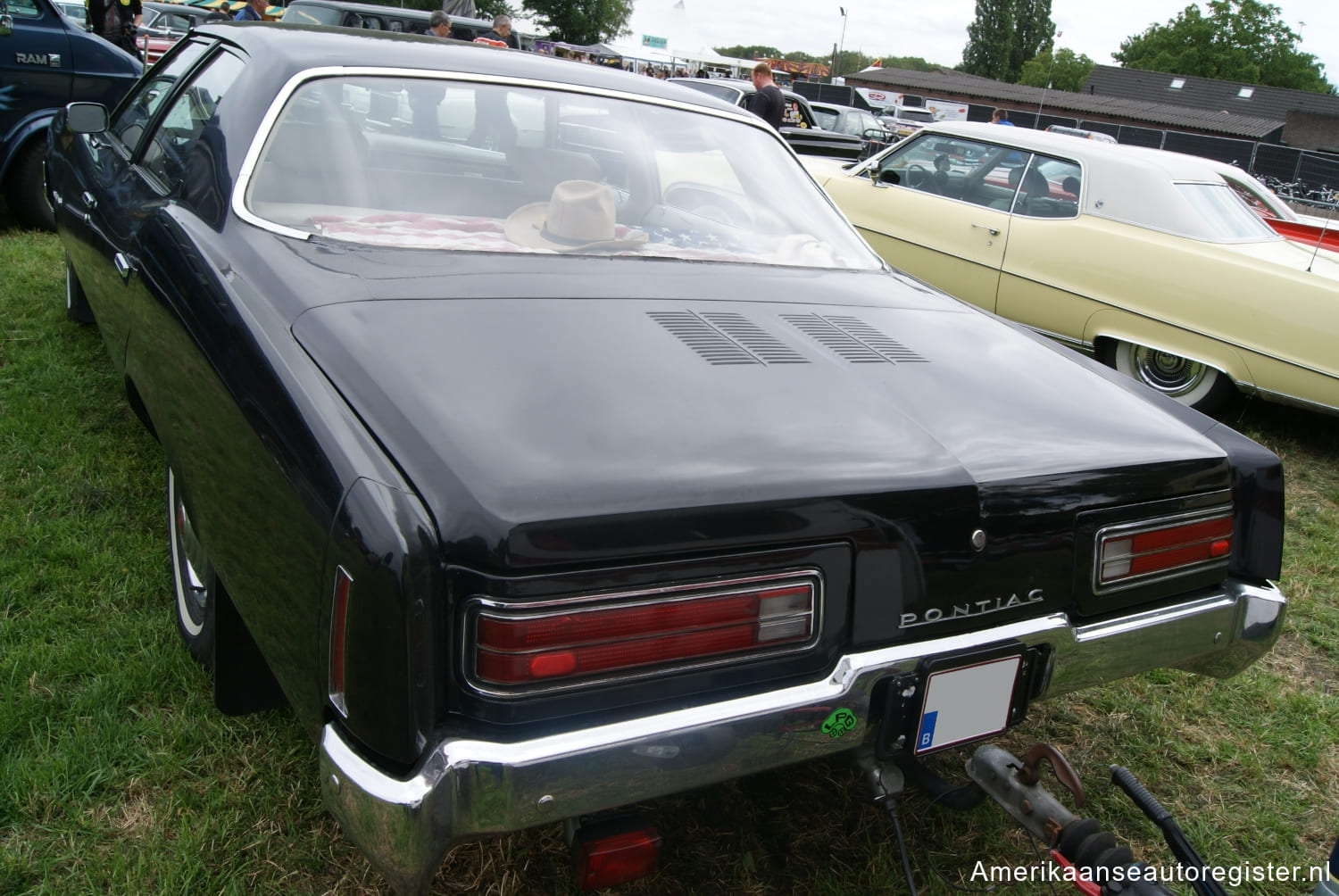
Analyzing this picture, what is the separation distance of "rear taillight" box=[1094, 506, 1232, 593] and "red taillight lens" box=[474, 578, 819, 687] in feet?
2.10

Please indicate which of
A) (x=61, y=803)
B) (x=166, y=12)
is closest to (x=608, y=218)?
(x=61, y=803)

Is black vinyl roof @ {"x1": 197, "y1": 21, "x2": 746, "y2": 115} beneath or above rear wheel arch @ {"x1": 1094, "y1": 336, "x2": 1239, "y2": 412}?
above

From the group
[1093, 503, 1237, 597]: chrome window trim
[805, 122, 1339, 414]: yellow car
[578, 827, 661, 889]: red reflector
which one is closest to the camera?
[578, 827, 661, 889]: red reflector

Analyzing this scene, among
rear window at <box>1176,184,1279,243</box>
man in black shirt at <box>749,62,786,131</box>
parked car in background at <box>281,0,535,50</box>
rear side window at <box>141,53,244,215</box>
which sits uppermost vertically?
parked car in background at <box>281,0,535,50</box>

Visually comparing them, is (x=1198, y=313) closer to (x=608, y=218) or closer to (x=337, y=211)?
(x=608, y=218)

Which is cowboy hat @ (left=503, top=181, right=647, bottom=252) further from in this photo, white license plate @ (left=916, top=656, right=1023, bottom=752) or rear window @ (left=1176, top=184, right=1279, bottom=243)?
rear window @ (left=1176, top=184, right=1279, bottom=243)

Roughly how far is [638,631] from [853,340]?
98cm

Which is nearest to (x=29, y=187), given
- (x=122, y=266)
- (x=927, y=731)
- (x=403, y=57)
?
(x=122, y=266)

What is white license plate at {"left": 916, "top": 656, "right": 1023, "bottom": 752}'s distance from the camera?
1656 millimetres

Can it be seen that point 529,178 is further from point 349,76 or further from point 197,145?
point 197,145

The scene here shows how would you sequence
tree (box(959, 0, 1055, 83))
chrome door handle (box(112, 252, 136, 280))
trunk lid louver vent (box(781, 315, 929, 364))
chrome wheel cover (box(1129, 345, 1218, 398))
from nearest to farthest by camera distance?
trunk lid louver vent (box(781, 315, 929, 364)) < chrome door handle (box(112, 252, 136, 280)) < chrome wheel cover (box(1129, 345, 1218, 398)) < tree (box(959, 0, 1055, 83))

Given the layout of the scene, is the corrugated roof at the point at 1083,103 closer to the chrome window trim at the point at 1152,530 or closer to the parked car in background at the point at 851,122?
the parked car in background at the point at 851,122

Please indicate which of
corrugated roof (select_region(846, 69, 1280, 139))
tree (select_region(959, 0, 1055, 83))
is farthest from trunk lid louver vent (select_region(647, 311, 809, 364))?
tree (select_region(959, 0, 1055, 83))

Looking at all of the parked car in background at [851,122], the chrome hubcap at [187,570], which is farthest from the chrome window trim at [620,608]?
the parked car in background at [851,122]
